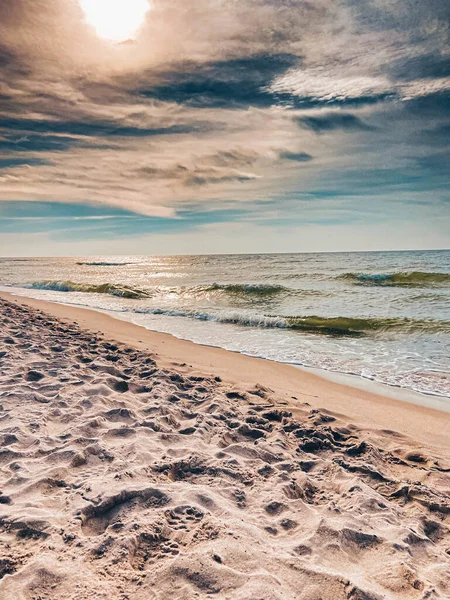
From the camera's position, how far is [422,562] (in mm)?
2705

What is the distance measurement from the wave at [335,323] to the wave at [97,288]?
31.3 ft

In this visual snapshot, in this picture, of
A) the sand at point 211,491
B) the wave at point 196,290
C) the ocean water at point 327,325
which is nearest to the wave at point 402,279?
the ocean water at point 327,325

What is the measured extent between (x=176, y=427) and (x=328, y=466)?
1.74 metres

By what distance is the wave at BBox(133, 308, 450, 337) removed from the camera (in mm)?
11914

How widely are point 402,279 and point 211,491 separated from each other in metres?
28.5

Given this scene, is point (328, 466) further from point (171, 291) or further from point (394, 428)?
point (171, 291)

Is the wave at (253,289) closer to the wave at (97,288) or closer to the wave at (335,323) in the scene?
the wave at (97,288)

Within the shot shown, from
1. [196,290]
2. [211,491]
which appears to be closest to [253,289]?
[196,290]

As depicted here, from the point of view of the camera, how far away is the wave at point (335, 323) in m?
11.9

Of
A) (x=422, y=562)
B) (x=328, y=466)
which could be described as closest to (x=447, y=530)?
(x=422, y=562)

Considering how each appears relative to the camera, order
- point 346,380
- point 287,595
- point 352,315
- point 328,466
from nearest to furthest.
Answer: point 287,595 < point 328,466 < point 346,380 < point 352,315

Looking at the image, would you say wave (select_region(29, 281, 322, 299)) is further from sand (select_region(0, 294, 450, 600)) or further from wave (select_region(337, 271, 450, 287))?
sand (select_region(0, 294, 450, 600))

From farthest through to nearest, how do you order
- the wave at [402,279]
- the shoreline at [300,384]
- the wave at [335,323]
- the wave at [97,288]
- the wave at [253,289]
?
the wave at [402,279] → the wave at [97,288] → the wave at [253,289] → the wave at [335,323] → the shoreline at [300,384]

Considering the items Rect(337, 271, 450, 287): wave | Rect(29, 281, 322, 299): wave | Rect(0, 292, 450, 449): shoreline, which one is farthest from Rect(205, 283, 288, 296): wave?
Rect(0, 292, 450, 449): shoreline
